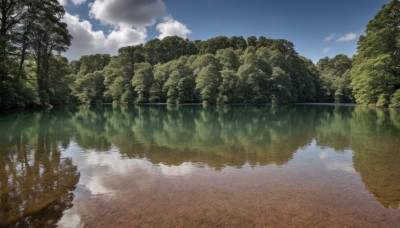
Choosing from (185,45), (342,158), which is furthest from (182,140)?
(185,45)

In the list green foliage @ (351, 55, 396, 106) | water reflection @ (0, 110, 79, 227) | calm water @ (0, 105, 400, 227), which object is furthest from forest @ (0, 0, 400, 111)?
calm water @ (0, 105, 400, 227)

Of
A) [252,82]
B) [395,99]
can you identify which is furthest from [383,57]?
[252,82]

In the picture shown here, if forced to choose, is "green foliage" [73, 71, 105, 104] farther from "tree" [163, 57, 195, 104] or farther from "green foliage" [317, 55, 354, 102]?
"green foliage" [317, 55, 354, 102]

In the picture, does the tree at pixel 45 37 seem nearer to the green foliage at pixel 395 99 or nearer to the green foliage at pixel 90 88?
the green foliage at pixel 90 88

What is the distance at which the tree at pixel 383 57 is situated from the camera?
36.6 metres

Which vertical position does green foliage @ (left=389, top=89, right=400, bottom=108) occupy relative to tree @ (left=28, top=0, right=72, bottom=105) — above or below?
below

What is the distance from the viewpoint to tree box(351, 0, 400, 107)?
36625 millimetres

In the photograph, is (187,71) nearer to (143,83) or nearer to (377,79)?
(143,83)

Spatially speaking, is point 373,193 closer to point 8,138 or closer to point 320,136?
point 320,136

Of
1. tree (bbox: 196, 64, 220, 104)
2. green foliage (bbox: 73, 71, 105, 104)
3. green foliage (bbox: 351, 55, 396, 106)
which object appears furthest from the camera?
green foliage (bbox: 73, 71, 105, 104)

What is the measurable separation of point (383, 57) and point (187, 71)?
4326cm

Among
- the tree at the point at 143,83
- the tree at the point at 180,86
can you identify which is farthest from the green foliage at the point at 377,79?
the tree at the point at 143,83

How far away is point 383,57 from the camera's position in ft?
116

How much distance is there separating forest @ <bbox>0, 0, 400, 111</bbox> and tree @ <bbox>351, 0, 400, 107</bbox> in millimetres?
112
